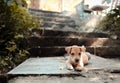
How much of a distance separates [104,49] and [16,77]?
10.8 feet

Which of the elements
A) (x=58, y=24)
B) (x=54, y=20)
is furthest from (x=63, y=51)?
(x=54, y=20)

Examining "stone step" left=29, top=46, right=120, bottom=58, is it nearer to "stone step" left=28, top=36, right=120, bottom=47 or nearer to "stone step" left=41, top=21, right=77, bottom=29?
"stone step" left=28, top=36, right=120, bottom=47

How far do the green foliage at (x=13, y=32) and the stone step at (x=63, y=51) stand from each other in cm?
28

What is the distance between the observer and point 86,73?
3.34 m

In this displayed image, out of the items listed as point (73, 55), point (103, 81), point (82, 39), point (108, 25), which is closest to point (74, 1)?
point (108, 25)

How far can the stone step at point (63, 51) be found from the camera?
558cm

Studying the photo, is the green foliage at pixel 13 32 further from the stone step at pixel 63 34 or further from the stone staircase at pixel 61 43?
the stone step at pixel 63 34

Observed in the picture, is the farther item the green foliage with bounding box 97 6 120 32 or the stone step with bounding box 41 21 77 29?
the stone step with bounding box 41 21 77 29

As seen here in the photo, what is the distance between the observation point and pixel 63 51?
18.7 feet

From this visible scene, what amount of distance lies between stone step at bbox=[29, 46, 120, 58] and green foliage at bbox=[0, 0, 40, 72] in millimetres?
277

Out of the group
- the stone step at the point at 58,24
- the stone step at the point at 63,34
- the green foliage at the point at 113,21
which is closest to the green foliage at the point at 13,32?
the stone step at the point at 63,34

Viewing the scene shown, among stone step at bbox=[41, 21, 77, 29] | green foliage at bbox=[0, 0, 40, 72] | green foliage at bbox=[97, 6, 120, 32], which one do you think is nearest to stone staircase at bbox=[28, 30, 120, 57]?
green foliage at bbox=[0, 0, 40, 72]

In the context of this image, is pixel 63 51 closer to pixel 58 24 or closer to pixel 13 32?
pixel 13 32

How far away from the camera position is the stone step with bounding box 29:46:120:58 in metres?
5.58
